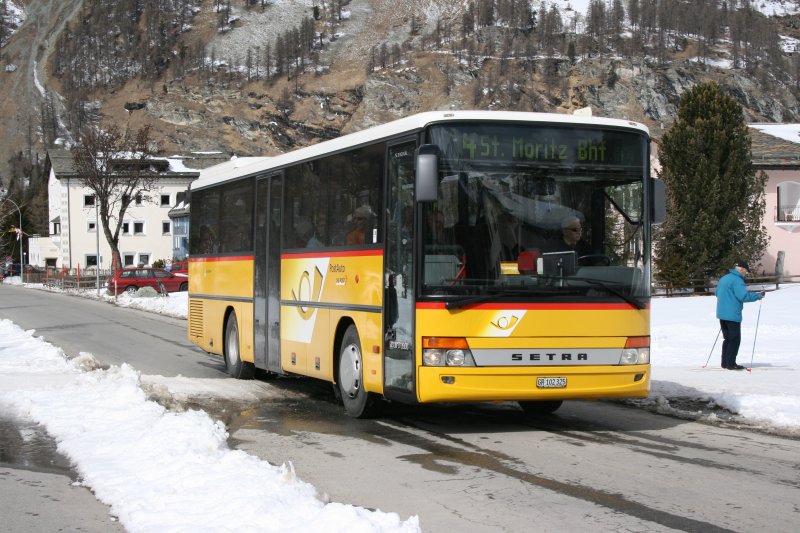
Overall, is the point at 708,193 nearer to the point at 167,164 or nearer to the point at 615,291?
the point at 615,291

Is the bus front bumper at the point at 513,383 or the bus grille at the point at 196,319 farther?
A: the bus grille at the point at 196,319

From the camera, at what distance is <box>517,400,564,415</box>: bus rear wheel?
12.1 m

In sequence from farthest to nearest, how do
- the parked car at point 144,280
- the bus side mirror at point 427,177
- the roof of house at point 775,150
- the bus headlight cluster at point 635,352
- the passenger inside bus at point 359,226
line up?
the roof of house at point 775,150 → the parked car at point 144,280 → the passenger inside bus at point 359,226 → the bus headlight cluster at point 635,352 → the bus side mirror at point 427,177

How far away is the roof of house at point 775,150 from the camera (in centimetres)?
6138

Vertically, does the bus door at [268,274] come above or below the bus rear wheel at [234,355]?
above

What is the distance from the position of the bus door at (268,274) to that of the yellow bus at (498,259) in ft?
8.63

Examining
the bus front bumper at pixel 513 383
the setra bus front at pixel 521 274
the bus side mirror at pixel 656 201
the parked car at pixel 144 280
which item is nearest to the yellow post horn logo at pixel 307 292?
the setra bus front at pixel 521 274

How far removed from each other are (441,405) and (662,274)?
4069cm

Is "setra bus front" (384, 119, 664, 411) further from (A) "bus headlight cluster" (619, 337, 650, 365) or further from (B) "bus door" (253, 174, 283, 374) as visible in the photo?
(B) "bus door" (253, 174, 283, 374)

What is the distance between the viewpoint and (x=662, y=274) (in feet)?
169

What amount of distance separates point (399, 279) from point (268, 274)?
14.6ft

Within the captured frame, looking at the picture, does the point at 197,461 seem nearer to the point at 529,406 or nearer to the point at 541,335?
the point at 541,335

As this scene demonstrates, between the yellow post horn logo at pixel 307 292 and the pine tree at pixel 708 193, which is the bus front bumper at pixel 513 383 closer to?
the yellow post horn logo at pixel 307 292

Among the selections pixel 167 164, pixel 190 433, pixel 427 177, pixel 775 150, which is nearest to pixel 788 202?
pixel 775 150
